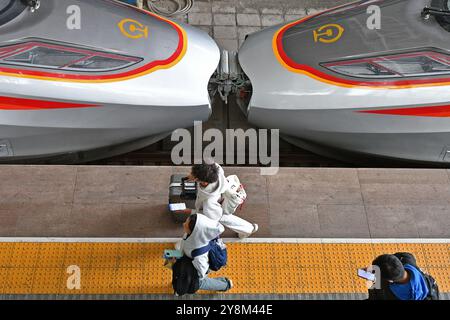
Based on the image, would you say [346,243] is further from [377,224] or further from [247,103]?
[247,103]

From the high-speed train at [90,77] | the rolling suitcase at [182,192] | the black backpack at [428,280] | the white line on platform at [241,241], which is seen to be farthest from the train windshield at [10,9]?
the black backpack at [428,280]

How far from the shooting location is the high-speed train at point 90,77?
5.95 m

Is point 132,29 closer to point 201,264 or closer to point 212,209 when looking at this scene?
point 212,209

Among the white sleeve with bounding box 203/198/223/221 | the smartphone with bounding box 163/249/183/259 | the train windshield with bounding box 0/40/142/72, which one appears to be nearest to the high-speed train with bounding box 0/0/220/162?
the train windshield with bounding box 0/40/142/72

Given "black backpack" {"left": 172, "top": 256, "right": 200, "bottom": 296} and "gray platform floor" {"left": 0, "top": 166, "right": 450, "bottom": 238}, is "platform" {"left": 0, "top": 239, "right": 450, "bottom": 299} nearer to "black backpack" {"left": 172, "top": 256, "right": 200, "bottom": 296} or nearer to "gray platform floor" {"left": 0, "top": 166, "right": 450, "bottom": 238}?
"gray platform floor" {"left": 0, "top": 166, "right": 450, "bottom": 238}

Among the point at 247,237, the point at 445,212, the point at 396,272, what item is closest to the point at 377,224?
the point at 445,212

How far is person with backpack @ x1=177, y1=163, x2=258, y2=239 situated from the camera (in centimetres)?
438

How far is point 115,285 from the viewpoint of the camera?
5199mm

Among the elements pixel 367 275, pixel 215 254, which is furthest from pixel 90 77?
pixel 367 275

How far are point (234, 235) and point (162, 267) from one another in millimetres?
846

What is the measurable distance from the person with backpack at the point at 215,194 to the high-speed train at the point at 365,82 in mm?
1909

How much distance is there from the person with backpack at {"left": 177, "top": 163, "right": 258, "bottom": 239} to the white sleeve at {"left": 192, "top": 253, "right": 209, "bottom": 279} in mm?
383

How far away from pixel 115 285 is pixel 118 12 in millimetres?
3518

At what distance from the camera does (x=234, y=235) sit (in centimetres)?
559
